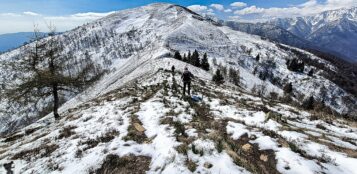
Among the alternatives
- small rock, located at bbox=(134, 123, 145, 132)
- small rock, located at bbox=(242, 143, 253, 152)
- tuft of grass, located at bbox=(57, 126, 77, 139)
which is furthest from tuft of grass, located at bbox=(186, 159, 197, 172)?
tuft of grass, located at bbox=(57, 126, 77, 139)

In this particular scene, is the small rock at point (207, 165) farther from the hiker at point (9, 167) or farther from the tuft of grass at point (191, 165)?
the hiker at point (9, 167)

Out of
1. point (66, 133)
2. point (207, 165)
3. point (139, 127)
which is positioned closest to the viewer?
point (207, 165)

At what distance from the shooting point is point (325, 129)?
43.8ft

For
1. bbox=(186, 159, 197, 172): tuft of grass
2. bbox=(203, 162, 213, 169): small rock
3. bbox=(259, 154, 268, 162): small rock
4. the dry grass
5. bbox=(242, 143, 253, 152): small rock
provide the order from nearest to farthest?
bbox=(186, 159, 197, 172): tuft of grass
bbox=(203, 162, 213, 169): small rock
the dry grass
bbox=(259, 154, 268, 162): small rock
bbox=(242, 143, 253, 152): small rock

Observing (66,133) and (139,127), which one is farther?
(66,133)

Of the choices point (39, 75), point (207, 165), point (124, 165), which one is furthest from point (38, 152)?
point (39, 75)

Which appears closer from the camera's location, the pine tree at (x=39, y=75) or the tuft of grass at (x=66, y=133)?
the tuft of grass at (x=66, y=133)

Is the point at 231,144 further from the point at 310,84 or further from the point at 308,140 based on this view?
the point at 310,84

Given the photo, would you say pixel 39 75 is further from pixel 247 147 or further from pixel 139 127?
pixel 247 147

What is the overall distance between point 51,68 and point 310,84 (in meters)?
197

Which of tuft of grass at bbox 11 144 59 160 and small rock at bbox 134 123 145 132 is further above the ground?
small rock at bbox 134 123 145 132

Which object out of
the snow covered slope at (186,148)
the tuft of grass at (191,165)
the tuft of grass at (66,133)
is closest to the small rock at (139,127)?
the snow covered slope at (186,148)

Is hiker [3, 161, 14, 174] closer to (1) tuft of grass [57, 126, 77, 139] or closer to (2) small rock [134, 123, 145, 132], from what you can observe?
(1) tuft of grass [57, 126, 77, 139]

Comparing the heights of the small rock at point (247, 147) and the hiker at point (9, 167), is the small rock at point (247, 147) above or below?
above
